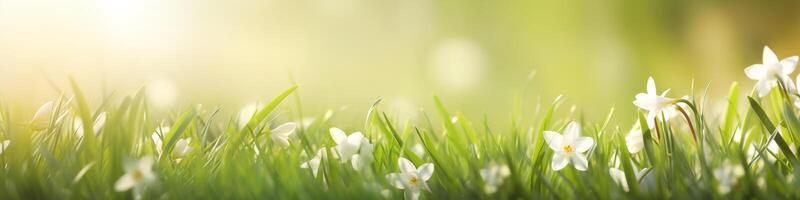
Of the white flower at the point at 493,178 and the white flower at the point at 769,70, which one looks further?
the white flower at the point at 769,70

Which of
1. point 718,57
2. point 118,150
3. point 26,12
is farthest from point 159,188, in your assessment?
point 718,57

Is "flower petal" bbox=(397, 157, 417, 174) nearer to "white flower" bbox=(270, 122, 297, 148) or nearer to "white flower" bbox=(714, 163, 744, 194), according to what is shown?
"white flower" bbox=(270, 122, 297, 148)

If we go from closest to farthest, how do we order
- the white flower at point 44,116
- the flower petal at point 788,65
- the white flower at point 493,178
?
the white flower at point 493,178, the flower petal at point 788,65, the white flower at point 44,116

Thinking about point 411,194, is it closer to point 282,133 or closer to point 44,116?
point 282,133

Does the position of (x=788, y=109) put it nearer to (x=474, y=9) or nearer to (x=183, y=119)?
(x=183, y=119)

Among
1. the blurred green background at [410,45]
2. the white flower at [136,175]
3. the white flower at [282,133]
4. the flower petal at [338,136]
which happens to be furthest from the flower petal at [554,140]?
the blurred green background at [410,45]

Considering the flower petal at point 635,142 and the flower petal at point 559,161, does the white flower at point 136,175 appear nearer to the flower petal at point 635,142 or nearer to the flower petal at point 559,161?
the flower petal at point 559,161

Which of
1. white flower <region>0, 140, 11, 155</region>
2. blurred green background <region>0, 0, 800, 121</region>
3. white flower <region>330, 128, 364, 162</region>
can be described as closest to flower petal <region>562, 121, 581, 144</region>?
white flower <region>330, 128, 364, 162</region>
